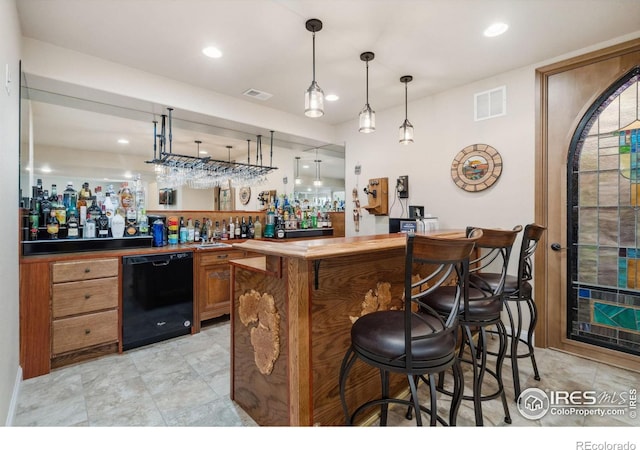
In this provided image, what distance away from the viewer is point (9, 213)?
1.93 metres

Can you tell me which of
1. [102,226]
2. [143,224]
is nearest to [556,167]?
[143,224]

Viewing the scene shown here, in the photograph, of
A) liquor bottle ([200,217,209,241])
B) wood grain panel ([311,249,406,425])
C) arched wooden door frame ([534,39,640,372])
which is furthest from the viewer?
liquor bottle ([200,217,209,241])

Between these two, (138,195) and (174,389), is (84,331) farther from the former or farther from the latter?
(138,195)

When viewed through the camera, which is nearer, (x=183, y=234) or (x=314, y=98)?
(x=314, y=98)

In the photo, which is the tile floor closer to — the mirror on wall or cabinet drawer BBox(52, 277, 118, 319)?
cabinet drawer BBox(52, 277, 118, 319)

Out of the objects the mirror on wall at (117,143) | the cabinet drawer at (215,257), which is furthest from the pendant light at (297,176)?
the cabinet drawer at (215,257)

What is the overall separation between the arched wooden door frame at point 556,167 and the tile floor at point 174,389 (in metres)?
0.22

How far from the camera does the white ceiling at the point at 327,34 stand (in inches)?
87.6

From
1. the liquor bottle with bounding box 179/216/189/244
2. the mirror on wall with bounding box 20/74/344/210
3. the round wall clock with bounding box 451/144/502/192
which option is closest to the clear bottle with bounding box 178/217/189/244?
the liquor bottle with bounding box 179/216/189/244

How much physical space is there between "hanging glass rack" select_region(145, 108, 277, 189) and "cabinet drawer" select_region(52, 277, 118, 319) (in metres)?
1.54

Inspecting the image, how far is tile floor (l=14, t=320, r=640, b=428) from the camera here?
6.22ft

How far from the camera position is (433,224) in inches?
136

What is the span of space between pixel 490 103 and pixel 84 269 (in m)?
4.30
